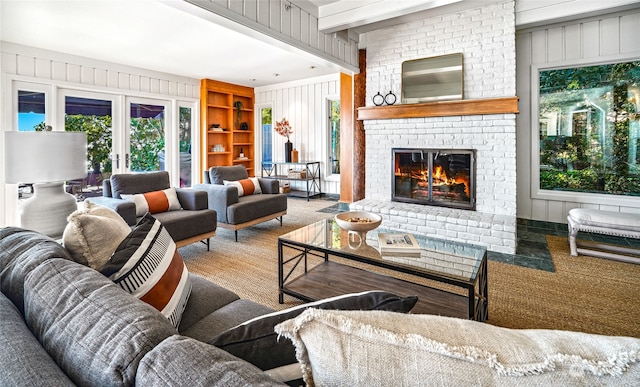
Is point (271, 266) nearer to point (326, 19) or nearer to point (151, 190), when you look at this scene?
point (151, 190)

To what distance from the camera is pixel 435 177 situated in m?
4.26

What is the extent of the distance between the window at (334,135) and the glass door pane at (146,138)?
131 inches

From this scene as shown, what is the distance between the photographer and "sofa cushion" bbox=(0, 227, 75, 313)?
0.89 meters

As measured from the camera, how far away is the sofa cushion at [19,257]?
0.89 m

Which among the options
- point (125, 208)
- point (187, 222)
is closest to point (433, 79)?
point (187, 222)

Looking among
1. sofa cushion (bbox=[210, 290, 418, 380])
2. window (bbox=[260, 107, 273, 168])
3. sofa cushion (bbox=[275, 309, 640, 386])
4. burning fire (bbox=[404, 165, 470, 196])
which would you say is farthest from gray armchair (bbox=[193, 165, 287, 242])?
sofa cushion (bbox=[275, 309, 640, 386])

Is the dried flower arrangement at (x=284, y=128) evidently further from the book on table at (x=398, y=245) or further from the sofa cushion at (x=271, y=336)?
the sofa cushion at (x=271, y=336)

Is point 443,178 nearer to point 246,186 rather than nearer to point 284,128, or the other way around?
point 246,186

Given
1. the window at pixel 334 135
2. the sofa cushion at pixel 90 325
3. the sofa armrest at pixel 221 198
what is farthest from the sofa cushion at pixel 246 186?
the sofa cushion at pixel 90 325

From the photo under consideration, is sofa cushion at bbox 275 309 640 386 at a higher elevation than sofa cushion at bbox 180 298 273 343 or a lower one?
higher

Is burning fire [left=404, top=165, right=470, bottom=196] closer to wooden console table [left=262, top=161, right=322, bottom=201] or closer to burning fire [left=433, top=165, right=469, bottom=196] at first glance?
burning fire [left=433, top=165, right=469, bottom=196]

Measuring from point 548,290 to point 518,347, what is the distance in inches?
101

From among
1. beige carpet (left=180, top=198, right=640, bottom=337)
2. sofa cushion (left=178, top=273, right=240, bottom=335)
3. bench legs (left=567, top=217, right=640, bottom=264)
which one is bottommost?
beige carpet (left=180, top=198, right=640, bottom=337)

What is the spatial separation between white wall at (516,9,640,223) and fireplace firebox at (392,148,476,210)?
0.98m
